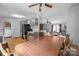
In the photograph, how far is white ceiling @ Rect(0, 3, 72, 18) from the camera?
85.1 inches

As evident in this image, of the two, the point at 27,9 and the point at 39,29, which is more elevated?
the point at 27,9

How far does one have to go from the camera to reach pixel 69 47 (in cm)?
215

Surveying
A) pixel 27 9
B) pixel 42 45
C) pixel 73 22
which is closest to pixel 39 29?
pixel 42 45

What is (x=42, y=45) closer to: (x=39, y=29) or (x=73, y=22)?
(x=39, y=29)

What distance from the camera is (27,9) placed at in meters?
2.19

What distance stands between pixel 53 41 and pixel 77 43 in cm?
39

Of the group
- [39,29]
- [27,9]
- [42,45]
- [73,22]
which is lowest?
[42,45]

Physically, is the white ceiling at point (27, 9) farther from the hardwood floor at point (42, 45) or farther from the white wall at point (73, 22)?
the hardwood floor at point (42, 45)

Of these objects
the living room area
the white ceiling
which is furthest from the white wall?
the white ceiling

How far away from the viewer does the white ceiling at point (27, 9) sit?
216 centimetres

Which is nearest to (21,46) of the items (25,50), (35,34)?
(25,50)

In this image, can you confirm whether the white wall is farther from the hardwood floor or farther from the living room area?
the hardwood floor

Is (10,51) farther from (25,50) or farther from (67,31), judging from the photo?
(67,31)

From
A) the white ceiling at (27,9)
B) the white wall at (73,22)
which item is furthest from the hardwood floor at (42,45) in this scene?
the white ceiling at (27,9)
